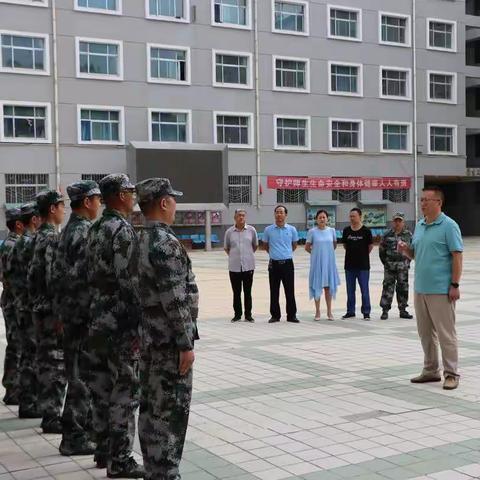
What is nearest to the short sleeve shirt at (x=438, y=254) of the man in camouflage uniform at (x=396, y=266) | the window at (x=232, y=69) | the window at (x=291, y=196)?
the man in camouflage uniform at (x=396, y=266)

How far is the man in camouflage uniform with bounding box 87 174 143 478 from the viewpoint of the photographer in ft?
15.1

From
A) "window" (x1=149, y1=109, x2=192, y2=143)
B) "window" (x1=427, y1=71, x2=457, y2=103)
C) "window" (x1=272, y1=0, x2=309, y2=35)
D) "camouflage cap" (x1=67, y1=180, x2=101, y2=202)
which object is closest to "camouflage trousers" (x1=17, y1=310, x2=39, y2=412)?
"camouflage cap" (x1=67, y1=180, x2=101, y2=202)

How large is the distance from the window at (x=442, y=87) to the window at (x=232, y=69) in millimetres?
12088

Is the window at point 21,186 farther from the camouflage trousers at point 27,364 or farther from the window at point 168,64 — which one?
the camouflage trousers at point 27,364

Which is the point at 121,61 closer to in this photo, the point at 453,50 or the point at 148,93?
the point at 148,93

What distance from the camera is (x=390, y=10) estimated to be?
42625 millimetres

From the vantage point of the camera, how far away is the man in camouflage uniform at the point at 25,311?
6.21 m

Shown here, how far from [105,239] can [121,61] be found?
32.3m

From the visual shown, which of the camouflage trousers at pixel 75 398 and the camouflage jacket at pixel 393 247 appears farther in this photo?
the camouflage jacket at pixel 393 247

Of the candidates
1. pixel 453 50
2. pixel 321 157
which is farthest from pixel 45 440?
pixel 453 50

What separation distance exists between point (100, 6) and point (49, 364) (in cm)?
3206

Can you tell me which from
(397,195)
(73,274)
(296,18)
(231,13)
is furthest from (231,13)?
(73,274)

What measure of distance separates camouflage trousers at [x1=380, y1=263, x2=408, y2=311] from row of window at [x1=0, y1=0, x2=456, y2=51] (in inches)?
1050

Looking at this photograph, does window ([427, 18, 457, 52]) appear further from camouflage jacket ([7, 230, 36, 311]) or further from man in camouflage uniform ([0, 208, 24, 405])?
camouflage jacket ([7, 230, 36, 311])
